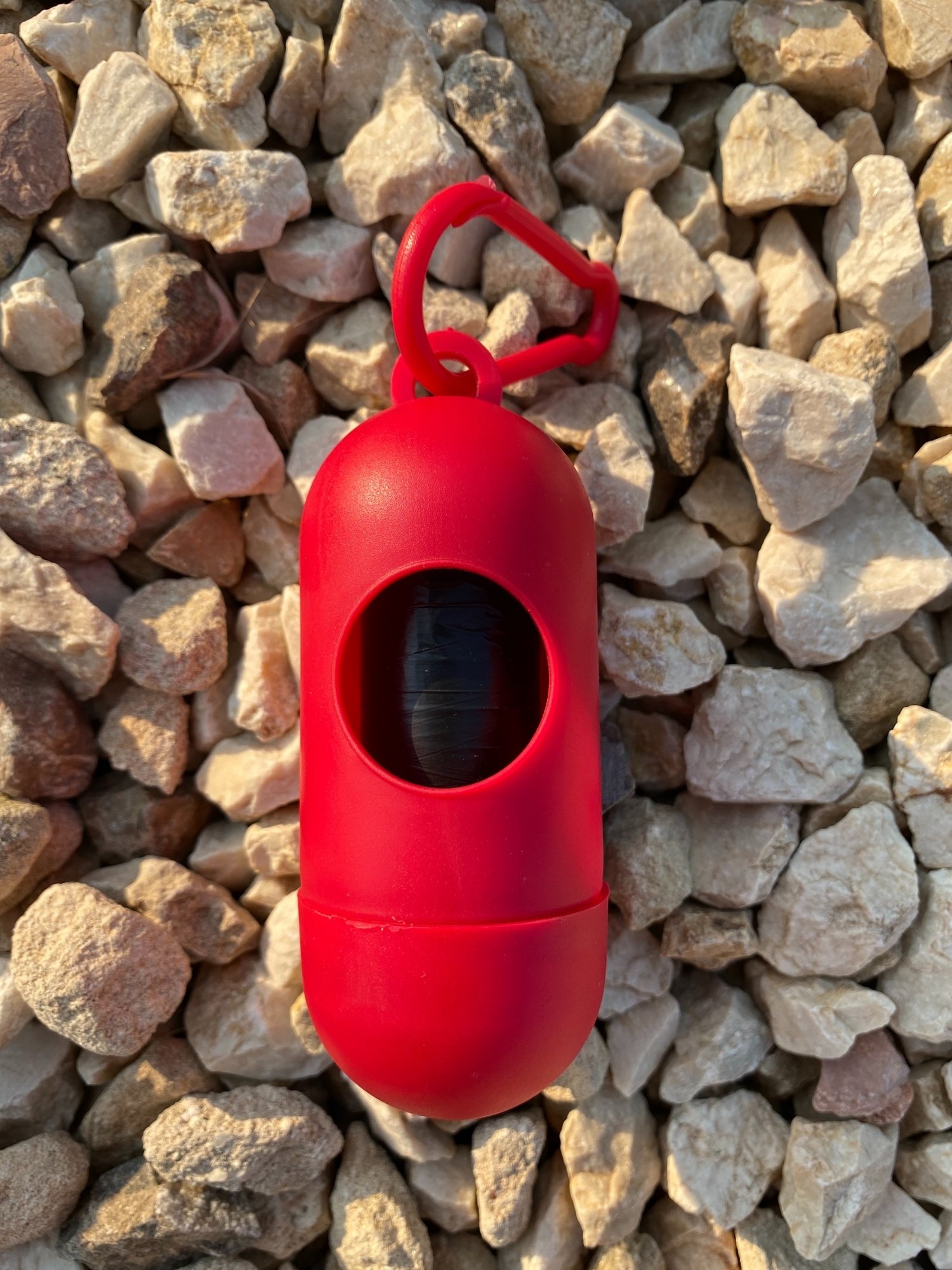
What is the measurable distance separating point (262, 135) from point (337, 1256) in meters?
1.69

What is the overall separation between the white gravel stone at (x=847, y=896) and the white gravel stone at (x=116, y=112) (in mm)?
1446

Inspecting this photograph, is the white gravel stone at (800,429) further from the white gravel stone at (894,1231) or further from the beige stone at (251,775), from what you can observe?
the white gravel stone at (894,1231)

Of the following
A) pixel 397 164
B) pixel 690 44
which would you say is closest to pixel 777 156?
pixel 690 44

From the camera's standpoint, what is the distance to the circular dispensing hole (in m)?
1.08

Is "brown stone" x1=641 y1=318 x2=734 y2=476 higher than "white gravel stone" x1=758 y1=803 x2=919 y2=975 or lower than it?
higher

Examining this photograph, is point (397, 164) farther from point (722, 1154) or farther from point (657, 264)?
point (722, 1154)

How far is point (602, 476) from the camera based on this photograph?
1.31m

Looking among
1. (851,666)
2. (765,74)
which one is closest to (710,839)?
(851,666)

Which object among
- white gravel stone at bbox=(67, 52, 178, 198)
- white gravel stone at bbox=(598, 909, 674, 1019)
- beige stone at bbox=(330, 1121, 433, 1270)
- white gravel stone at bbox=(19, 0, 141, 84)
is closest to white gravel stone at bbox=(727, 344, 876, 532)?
white gravel stone at bbox=(598, 909, 674, 1019)

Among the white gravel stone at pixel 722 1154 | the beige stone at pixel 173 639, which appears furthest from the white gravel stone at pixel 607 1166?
the beige stone at pixel 173 639

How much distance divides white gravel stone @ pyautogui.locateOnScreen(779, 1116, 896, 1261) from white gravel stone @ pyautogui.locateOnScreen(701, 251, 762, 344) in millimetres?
1254

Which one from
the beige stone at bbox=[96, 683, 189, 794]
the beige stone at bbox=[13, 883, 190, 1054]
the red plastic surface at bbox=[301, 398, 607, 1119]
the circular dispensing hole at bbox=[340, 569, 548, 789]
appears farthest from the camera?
the beige stone at bbox=[96, 683, 189, 794]

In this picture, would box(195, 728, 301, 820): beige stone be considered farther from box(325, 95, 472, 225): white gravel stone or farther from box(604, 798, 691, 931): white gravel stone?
box(325, 95, 472, 225): white gravel stone

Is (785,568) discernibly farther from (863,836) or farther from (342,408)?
(342,408)
